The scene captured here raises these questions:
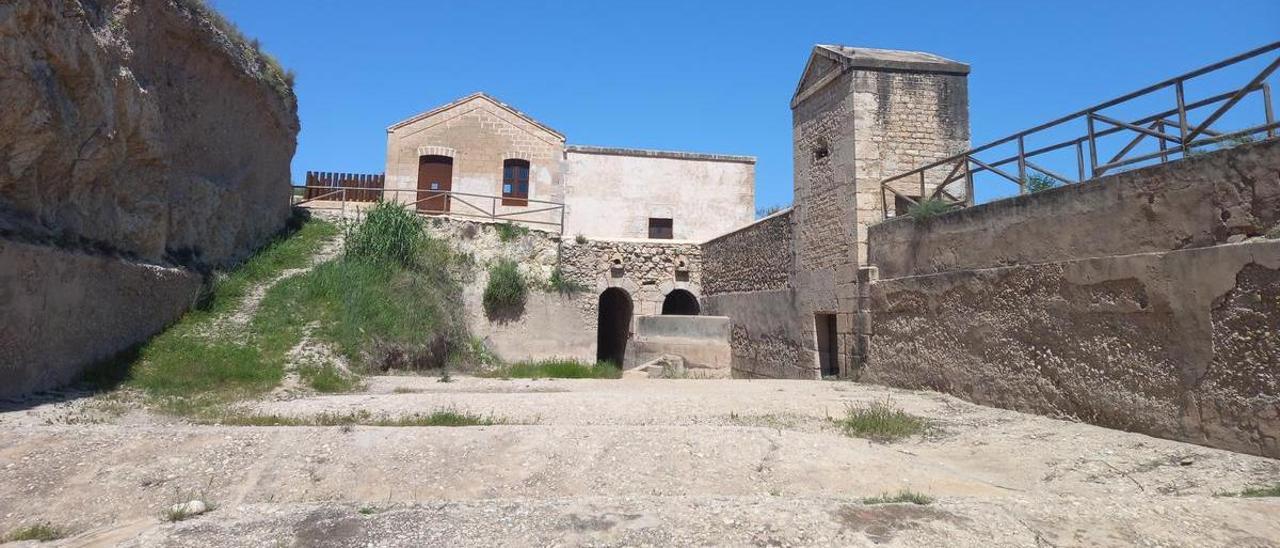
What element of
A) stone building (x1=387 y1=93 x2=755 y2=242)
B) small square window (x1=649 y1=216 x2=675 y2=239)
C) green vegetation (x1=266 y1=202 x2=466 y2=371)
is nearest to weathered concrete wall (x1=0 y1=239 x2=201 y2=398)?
green vegetation (x1=266 y1=202 x2=466 y2=371)

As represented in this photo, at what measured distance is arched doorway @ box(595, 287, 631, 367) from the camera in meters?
17.9

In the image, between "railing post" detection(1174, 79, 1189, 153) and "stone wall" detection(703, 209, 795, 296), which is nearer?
"railing post" detection(1174, 79, 1189, 153)

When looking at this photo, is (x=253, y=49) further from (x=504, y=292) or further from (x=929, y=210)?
(x=929, y=210)

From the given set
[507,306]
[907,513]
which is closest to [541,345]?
[507,306]

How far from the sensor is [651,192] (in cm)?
2244

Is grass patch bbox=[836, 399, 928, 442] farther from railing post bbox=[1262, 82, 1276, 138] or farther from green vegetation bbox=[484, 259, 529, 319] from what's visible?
green vegetation bbox=[484, 259, 529, 319]

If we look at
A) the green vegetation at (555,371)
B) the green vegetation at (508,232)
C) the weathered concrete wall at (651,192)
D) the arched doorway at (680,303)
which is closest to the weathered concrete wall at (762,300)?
the arched doorway at (680,303)

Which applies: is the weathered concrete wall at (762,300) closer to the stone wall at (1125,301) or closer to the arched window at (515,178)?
the stone wall at (1125,301)

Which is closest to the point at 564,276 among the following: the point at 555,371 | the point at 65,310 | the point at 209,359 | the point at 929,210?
the point at 555,371

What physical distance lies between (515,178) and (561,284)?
6.26 metres

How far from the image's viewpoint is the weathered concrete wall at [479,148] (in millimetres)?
20594

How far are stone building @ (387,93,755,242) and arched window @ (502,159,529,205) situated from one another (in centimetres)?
3

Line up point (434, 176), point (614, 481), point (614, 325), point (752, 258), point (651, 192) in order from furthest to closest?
point (651, 192)
point (434, 176)
point (614, 325)
point (752, 258)
point (614, 481)

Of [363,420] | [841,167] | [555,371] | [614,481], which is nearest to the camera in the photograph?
[614,481]
